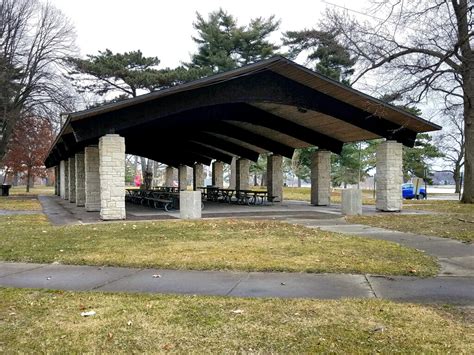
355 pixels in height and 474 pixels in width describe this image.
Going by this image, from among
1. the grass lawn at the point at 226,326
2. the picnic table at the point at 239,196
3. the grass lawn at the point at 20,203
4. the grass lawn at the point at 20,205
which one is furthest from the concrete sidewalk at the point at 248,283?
the picnic table at the point at 239,196

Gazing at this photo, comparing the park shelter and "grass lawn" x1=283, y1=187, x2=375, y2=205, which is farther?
"grass lawn" x1=283, y1=187, x2=375, y2=205

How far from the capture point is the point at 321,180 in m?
21.8

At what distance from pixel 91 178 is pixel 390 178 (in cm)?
1235

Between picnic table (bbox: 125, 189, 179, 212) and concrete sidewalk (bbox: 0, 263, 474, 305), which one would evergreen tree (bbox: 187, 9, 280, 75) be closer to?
picnic table (bbox: 125, 189, 179, 212)

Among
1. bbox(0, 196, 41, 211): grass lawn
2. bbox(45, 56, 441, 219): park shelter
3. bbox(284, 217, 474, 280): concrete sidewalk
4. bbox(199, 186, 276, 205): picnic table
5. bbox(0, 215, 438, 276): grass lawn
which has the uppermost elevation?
bbox(45, 56, 441, 219): park shelter

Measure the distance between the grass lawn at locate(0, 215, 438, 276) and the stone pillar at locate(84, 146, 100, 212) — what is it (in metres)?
6.54

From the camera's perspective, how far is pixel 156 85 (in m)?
34.3

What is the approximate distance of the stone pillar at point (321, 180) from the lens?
21.7m

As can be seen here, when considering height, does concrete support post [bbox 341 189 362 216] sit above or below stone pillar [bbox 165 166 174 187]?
below

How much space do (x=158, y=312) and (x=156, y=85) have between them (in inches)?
1253

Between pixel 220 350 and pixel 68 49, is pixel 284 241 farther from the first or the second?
pixel 68 49

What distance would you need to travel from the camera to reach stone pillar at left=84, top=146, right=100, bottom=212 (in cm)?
1789

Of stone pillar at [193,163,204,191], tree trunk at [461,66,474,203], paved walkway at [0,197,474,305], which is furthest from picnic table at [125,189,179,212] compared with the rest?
tree trunk at [461,66,474,203]

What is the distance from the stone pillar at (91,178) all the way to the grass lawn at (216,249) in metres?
6.54
